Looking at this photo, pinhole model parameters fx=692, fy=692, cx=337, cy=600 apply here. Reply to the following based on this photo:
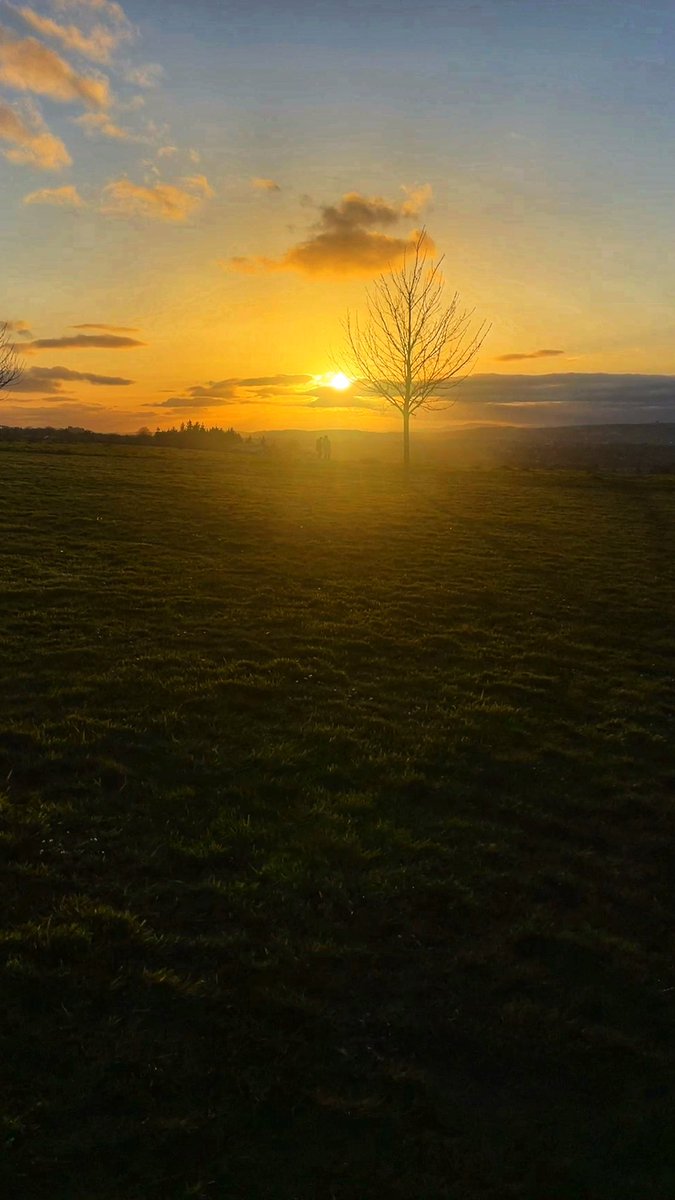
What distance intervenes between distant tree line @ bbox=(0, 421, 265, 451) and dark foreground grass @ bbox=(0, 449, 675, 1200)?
77635 mm

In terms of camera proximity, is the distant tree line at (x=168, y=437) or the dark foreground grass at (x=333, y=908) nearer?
the dark foreground grass at (x=333, y=908)

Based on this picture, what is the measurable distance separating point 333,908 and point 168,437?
99.9 meters

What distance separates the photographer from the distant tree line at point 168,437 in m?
89.1

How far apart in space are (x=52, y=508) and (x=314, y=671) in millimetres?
23129

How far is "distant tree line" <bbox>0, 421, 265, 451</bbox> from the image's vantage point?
8912cm

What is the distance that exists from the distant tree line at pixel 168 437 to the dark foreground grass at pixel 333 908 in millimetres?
77635

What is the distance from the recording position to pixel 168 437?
10000cm

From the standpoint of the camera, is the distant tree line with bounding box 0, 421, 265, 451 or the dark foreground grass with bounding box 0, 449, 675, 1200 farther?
the distant tree line with bounding box 0, 421, 265, 451

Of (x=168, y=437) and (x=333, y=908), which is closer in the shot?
(x=333, y=908)

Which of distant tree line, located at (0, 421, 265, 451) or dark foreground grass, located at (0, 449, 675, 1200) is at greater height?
distant tree line, located at (0, 421, 265, 451)

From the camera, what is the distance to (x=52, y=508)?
31969mm

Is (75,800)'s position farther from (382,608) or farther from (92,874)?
(382,608)

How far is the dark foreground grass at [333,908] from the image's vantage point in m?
4.59

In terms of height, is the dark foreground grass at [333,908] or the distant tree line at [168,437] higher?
the distant tree line at [168,437]
